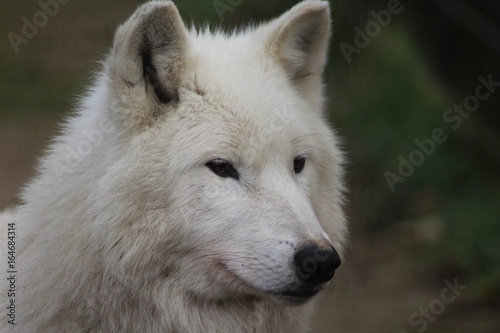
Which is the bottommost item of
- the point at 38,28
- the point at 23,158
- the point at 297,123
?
the point at 23,158

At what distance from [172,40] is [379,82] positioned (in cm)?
498

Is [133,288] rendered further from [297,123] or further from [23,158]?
[23,158]

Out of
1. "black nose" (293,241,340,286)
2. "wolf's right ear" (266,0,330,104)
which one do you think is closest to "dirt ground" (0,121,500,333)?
"wolf's right ear" (266,0,330,104)

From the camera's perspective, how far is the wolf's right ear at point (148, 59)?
9.65 ft

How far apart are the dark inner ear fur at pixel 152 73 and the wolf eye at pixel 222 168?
0.41 meters

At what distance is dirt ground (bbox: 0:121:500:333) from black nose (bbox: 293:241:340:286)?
300 cm

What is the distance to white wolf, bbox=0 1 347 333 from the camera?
297 centimetres

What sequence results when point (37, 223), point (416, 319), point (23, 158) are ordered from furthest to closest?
point (23, 158) < point (416, 319) < point (37, 223)

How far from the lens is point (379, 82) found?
25.0 ft

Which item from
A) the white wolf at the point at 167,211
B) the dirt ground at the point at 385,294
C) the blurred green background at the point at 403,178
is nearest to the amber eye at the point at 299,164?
the white wolf at the point at 167,211

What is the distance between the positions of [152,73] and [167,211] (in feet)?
2.33

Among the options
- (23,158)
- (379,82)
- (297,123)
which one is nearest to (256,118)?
(297,123)

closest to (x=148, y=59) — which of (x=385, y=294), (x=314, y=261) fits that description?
(x=314, y=261)

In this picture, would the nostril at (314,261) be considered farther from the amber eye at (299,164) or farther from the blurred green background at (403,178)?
the blurred green background at (403,178)
